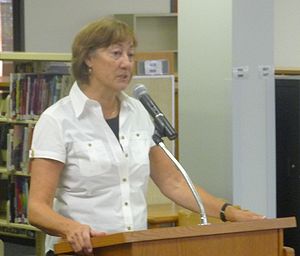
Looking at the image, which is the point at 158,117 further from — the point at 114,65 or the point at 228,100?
the point at 228,100

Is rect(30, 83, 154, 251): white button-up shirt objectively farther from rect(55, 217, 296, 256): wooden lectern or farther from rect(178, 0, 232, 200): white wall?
rect(178, 0, 232, 200): white wall

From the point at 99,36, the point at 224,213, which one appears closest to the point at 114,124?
the point at 99,36

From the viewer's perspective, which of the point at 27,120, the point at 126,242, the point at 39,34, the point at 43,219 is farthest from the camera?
the point at 39,34

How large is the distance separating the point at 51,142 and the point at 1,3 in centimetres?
670

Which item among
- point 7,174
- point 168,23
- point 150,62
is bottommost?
point 7,174

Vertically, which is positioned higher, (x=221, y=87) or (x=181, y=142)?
(x=221, y=87)

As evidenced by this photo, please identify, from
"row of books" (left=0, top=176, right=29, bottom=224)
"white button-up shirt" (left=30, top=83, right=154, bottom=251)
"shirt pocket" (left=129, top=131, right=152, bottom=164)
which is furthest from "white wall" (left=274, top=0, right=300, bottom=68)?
"white button-up shirt" (left=30, top=83, right=154, bottom=251)

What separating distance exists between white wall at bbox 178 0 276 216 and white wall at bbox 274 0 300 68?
323cm

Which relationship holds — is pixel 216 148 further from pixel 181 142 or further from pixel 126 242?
pixel 126 242

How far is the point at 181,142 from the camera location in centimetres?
442

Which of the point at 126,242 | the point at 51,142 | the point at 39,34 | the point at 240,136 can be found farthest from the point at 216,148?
the point at 39,34

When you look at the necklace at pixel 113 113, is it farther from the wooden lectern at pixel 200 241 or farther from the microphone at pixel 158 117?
the wooden lectern at pixel 200 241

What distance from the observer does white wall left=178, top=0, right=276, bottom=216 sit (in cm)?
414

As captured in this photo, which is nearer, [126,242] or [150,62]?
[126,242]
